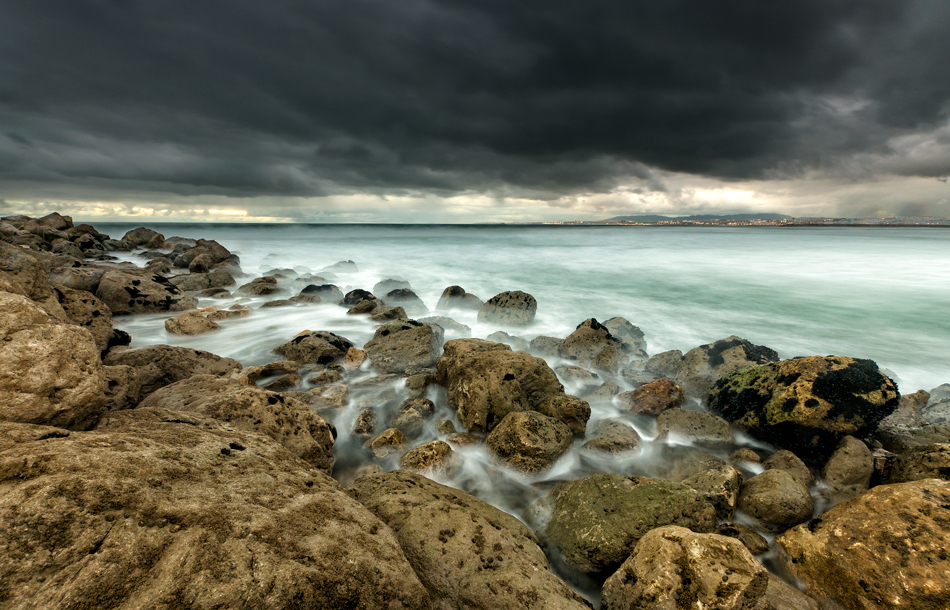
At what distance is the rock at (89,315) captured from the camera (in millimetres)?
5809

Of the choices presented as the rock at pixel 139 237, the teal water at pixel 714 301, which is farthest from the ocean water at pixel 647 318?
the rock at pixel 139 237

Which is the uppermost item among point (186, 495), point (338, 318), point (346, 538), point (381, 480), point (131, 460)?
point (131, 460)

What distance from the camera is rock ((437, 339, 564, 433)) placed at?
17.5ft

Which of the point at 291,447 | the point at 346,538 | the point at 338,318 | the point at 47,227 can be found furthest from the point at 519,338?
the point at 47,227

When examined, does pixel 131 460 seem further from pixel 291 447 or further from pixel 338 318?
pixel 338 318

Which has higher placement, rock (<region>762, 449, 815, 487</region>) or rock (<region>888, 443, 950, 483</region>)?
rock (<region>888, 443, 950, 483</region>)

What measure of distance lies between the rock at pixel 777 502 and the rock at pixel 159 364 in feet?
22.9

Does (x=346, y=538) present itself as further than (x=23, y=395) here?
No

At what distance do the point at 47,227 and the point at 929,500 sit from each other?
38.5 metres

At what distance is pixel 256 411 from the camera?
12.2ft

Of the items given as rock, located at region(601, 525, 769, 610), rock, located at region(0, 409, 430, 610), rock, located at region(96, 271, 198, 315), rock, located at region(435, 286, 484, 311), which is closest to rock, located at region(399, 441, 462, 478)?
rock, located at region(0, 409, 430, 610)

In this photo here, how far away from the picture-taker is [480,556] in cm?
263

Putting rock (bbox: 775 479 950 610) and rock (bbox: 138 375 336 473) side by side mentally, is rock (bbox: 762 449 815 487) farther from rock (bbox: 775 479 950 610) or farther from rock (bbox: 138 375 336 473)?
rock (bbox: 138 375 336 473)

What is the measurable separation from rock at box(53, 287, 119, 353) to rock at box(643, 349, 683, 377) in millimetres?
9952
